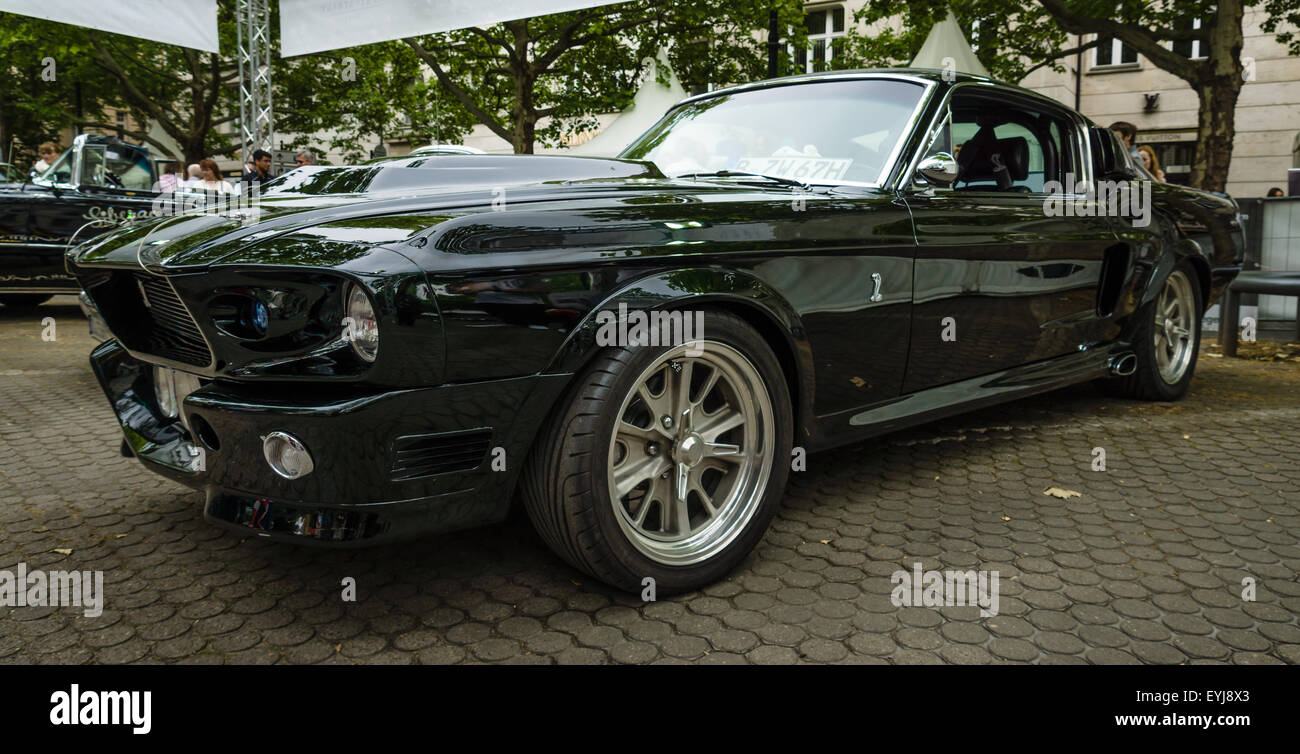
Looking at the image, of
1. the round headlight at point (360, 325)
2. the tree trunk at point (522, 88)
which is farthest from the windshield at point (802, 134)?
the tree trunk at point (522, 88)

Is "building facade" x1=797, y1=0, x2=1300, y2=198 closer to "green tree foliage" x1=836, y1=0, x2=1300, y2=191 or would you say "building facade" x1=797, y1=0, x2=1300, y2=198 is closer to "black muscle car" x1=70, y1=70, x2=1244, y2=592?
"green tree foliage" x1=836, y1=0, x2=1300, y2=191

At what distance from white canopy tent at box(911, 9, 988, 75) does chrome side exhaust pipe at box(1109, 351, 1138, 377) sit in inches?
397

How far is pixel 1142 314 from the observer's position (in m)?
4.77

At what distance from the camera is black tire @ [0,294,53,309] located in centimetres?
1076

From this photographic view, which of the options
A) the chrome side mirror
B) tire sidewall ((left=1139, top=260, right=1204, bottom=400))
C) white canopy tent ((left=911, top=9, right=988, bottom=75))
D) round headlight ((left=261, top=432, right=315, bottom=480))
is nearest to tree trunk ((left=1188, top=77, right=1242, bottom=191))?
white canopy tent ((left=911, top=9, right=988, bottom=75))

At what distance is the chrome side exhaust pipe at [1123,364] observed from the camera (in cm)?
473

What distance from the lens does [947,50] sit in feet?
46.8

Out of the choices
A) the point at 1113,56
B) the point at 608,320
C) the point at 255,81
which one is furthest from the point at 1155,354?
the point at 1113,56

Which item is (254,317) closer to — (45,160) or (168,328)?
(168,328)

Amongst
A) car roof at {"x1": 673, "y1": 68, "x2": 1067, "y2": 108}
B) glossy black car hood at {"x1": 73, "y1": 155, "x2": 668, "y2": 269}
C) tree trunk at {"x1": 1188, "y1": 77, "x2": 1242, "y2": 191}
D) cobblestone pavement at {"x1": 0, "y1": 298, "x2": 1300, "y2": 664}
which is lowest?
cobblestone pavement at {"x1": 0, "y1": 298, "x2": 1300, "y2": 664}

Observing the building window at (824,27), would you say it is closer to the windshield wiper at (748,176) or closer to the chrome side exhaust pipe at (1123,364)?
the chrome side exhaust pipe at (1123,364)

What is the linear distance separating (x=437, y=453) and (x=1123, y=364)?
12.9 feet

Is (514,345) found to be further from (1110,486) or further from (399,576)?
(1110,486)
